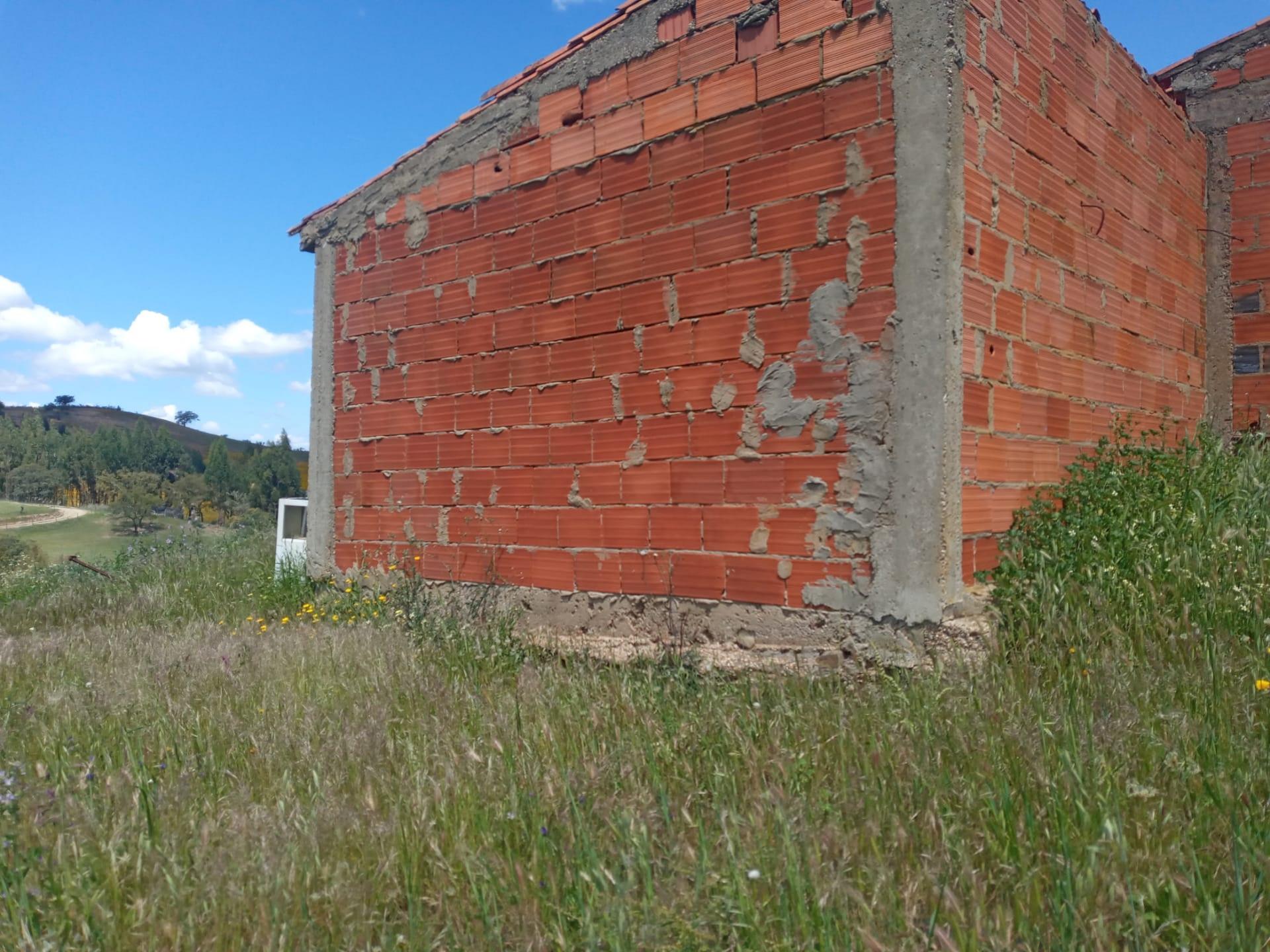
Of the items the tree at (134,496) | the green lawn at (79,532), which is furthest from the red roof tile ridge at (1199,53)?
the tree at (134,496)

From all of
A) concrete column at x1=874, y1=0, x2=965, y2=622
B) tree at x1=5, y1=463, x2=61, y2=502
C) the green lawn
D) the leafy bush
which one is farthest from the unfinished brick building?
tree at x1=5, y1=463, x2=61, y2=502

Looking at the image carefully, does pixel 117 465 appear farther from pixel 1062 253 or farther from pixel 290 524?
pixel 1062 253

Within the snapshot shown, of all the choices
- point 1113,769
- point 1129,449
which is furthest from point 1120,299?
point 1113,769

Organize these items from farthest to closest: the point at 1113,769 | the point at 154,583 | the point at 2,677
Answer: the point at 154,583
the point at 2,677
the point at 1113,769

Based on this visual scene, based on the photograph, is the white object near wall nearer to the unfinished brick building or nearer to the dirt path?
the unfinished brick building

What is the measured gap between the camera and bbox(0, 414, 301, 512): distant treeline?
1876 inches

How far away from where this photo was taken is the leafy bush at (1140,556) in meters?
3.44

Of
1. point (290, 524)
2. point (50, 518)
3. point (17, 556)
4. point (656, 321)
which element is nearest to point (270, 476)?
point (50, 518)

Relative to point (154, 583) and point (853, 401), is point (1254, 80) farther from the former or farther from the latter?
point (154, 583)

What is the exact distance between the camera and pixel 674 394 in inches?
178

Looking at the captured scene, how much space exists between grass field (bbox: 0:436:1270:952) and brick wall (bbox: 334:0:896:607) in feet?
2.69

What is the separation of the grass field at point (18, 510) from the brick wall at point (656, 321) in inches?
1754

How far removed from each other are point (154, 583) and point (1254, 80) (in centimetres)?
916

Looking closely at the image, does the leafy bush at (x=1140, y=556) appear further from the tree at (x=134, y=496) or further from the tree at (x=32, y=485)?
the tree at (x=32, y=485)
